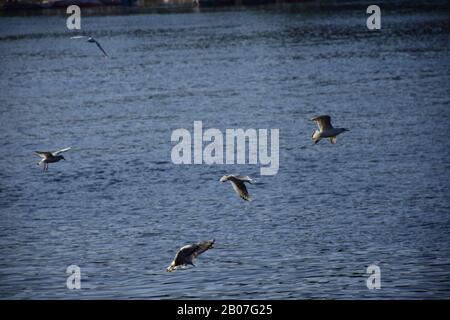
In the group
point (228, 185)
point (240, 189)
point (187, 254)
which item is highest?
point (228, 185)

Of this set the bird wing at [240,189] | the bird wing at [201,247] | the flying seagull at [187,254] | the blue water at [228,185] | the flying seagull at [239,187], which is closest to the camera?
the bird wing at [201,247]

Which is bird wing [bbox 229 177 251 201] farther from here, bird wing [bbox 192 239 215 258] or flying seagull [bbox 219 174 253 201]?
bird wing [bbox 192 239 215 258]

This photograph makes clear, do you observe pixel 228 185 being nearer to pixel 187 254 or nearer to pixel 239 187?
pixel 239 187

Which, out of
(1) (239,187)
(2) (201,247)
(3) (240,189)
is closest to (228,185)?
(1) (239,187)

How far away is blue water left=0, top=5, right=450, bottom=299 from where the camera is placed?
108ft

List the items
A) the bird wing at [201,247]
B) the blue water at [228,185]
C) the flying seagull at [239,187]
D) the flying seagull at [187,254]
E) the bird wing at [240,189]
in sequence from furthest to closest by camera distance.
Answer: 1. the blue water at [228,185]
2. the bird wing at [240,189]
3. the flying seagull at [239,187]
4. the flying seagull at [187,254]
5. the bird wing at [201,247]

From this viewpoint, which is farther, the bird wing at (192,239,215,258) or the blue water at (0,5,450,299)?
the blue water at (0,5,450,299)

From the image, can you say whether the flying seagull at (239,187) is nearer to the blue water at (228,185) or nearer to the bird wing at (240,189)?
the bird wing at (240,189)

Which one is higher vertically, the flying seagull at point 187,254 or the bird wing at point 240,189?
the bird wing at point 240,189

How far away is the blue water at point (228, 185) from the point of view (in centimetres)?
3306

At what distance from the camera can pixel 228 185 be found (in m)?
44.3

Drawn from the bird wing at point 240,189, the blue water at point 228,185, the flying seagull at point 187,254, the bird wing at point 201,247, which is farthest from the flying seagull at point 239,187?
the bird wing at point 201,247

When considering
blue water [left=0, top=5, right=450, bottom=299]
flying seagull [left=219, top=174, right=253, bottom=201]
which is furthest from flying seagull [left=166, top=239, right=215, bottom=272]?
flying seagull [left=219, top=174, right=253, bottom=201]
